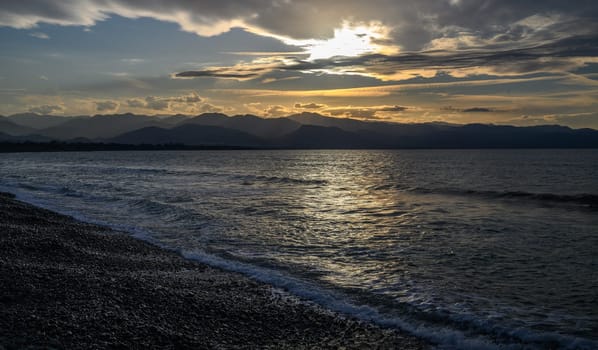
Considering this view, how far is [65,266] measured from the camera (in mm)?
10156

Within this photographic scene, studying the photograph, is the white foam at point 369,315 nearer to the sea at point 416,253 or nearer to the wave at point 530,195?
the sea at point 416,253

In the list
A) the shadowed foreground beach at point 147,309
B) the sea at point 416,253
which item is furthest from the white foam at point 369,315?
the shadowed foreground beach at point 147,309

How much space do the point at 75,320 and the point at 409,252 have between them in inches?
411

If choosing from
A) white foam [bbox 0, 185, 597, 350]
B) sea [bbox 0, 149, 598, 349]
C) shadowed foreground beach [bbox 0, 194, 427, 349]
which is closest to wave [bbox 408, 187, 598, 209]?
sea [bbox 0, 149, 598, 349]

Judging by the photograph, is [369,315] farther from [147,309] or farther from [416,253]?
[416,253]

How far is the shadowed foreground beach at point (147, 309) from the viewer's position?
247 inches

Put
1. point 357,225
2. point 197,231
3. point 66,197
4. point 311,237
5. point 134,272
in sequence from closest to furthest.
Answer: point 134,272 → point 311,237 → point 197,231 → point 357,225 → point 66,197

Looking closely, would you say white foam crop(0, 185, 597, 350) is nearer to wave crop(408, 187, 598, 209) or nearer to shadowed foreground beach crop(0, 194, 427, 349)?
shadowed foreground beach crop(0, 194, 427, 349)

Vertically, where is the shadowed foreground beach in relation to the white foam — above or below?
above

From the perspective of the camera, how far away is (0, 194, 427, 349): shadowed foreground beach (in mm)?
6279

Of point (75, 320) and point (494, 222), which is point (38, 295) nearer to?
point (75, 320)

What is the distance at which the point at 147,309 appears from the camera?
7.65 metres

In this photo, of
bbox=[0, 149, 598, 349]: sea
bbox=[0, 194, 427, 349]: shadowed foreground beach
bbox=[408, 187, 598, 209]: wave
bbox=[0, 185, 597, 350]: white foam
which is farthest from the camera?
bbox=[408, 187, 598, 209]: wave

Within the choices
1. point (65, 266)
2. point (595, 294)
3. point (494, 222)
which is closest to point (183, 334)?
point (65, 266)
